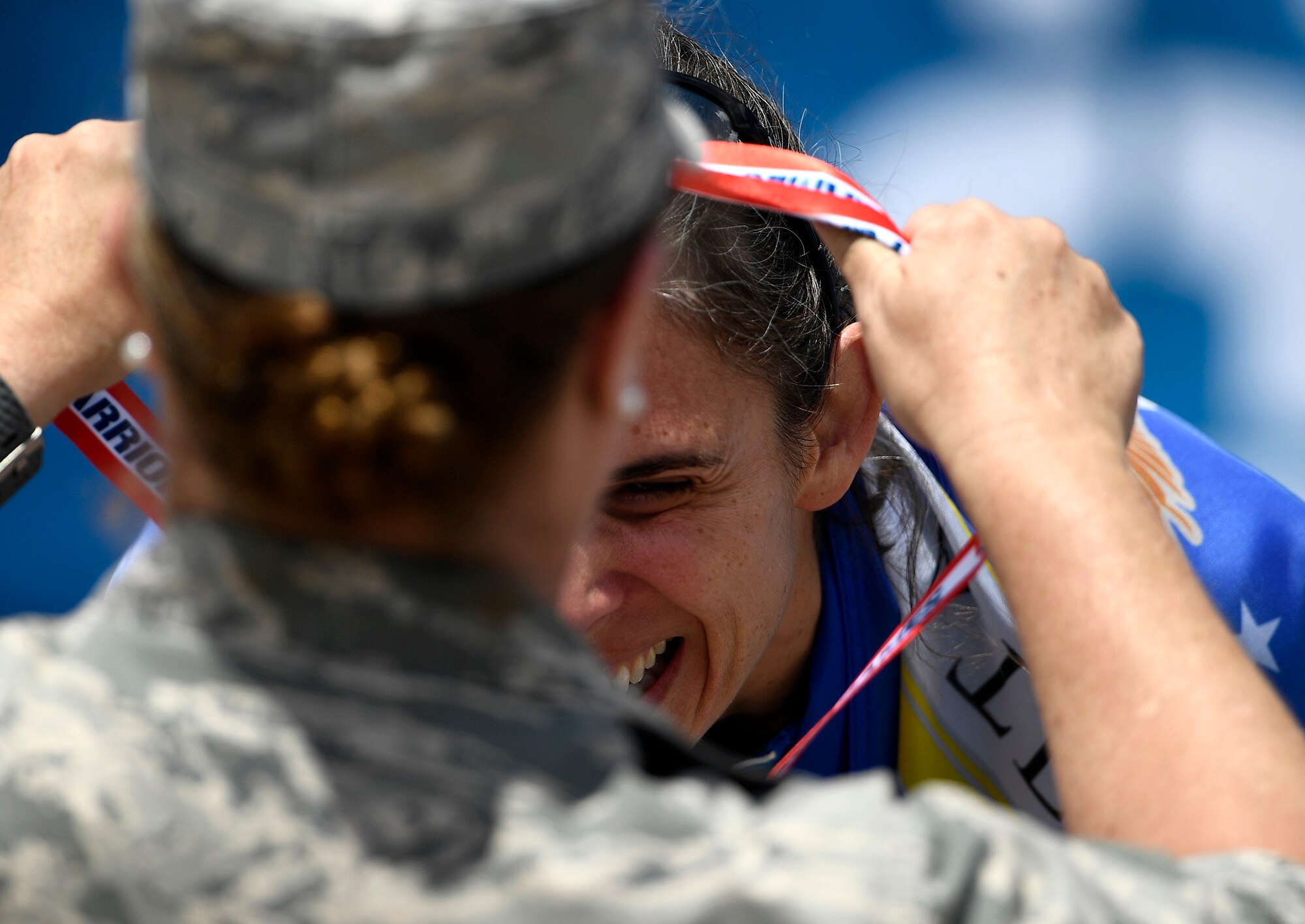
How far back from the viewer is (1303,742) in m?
0.88

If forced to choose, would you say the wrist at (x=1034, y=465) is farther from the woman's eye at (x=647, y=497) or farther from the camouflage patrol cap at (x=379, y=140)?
the woman's eye at (x=647, y=497)

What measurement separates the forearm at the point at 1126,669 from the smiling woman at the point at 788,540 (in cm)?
72

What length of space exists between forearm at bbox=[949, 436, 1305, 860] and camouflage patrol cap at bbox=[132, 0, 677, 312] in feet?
1.54

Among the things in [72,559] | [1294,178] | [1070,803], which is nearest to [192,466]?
[1070,803]

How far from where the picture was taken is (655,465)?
164 centimetres

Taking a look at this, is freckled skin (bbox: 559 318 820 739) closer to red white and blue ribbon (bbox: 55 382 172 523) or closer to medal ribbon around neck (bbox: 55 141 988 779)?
medal ribbon around neck (bbox: 55 141 988 779)

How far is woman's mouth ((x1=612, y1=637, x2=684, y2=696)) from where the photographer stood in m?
1.82

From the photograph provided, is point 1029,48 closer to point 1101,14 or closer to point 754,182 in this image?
point 1101,14

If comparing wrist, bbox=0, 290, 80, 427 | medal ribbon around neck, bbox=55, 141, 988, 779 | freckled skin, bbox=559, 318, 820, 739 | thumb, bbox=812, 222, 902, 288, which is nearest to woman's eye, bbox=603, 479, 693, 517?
freckled skin, bbox=559, 318, 820, 739

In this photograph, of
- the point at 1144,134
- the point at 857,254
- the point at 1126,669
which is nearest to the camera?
the point at 1126,669

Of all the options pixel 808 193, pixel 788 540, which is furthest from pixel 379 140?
pixel 788 540

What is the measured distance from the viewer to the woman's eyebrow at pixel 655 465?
1631 mm

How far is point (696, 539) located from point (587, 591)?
170mm

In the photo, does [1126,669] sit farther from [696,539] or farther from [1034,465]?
[696,539]
